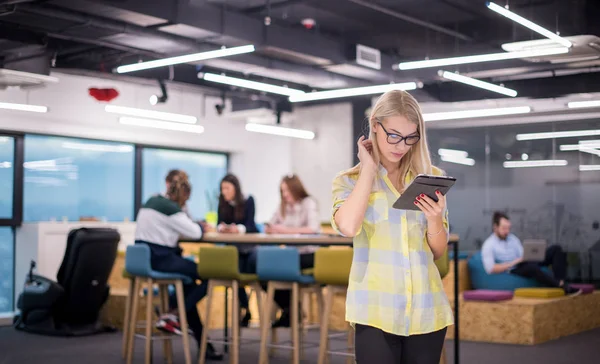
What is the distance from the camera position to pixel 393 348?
7.29 feet

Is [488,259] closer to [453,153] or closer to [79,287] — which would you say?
[453,153]

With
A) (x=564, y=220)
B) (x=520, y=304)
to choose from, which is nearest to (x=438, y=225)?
(x=520, y=304)

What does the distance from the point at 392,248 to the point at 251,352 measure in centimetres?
486

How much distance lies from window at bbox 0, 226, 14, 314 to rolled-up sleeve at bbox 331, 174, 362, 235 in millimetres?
8372

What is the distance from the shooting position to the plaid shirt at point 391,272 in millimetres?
2223

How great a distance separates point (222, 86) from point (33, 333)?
5.07 m

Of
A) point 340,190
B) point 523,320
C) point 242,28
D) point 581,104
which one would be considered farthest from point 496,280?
point 340,190

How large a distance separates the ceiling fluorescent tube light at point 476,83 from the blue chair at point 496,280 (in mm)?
2146

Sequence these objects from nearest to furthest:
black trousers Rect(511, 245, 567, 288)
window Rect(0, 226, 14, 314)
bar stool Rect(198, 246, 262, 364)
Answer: bar stool Rect(198, 246, 262, 364) → black trousers Rect(511, 245, 567, 288) → window Rect(0, 226, 14, 314)

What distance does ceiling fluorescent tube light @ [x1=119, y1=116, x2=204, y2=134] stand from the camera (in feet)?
35.7

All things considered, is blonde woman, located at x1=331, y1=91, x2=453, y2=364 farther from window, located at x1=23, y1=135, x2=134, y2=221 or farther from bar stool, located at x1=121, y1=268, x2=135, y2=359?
window, located at x1=23, y1=135, x2=134, y2=221

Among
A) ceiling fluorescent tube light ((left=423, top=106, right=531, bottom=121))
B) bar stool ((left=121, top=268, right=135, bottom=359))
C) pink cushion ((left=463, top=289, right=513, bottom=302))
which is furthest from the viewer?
ceiling fluorescent tube light ((left=423, top=106, right=531, bottom=121))

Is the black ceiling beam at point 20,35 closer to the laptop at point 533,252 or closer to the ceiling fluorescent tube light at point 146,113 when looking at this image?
the ceiling fluorescent tube light at point 146,113

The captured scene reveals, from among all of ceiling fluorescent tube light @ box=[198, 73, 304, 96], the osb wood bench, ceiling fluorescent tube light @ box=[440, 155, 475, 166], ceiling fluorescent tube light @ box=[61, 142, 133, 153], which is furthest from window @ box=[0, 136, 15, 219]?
ceiling fluorescent tube light @ box=[440, 155, 475, 166]
